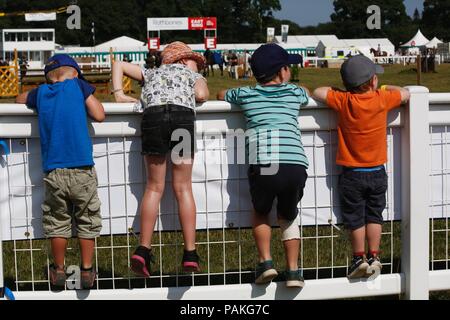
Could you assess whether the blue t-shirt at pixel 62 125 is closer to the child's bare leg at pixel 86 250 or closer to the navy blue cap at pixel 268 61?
the child's bare leg at pixel 86 250

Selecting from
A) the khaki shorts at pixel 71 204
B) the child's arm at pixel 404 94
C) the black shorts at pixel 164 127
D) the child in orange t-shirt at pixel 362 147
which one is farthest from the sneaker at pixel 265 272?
the child's arm at pixel 404 94

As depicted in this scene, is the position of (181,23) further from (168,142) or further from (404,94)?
(168,142)

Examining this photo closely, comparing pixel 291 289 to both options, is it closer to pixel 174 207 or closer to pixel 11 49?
pixel 174 207

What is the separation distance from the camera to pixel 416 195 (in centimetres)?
469

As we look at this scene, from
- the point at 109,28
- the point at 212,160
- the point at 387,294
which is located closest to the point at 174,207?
the point at 212,160

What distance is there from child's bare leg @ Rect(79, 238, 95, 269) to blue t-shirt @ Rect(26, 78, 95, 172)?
1.57 ft

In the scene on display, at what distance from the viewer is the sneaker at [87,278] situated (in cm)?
461

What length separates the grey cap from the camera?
455cm

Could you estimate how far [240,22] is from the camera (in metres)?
141

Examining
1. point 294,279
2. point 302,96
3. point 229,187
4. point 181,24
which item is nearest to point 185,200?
point 229,187

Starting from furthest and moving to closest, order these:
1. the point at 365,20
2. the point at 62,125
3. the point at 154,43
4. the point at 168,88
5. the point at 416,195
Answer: the point at 365,20 < the point at 154,43 < the point at 416,195 < the point at 168,88 < the point at 62,125

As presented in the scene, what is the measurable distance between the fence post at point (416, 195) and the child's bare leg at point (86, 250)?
6.39 ft

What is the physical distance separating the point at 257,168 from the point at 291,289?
80cm

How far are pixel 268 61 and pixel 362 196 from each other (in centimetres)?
100
